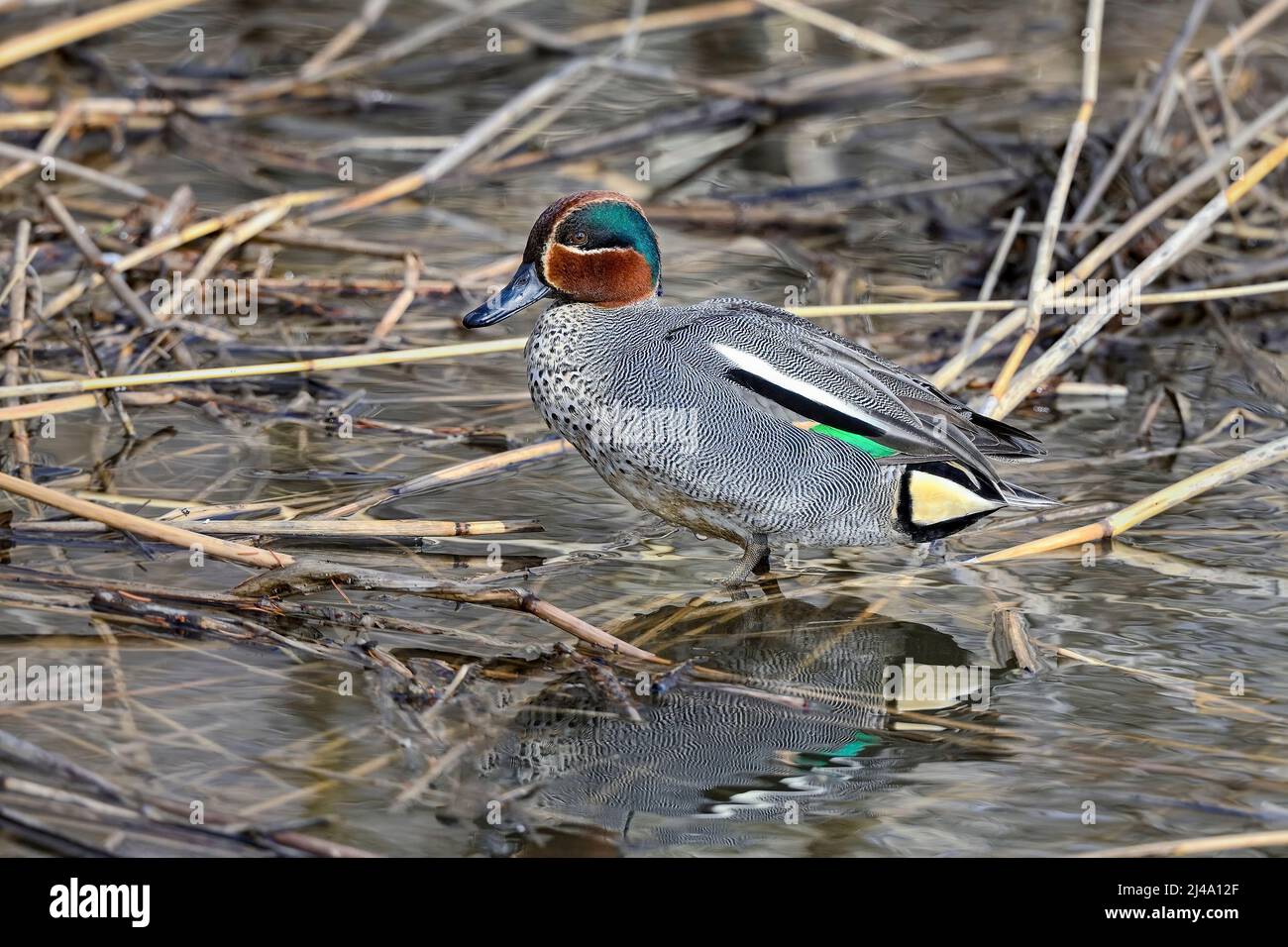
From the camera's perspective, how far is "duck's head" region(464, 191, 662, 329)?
443 centimetres

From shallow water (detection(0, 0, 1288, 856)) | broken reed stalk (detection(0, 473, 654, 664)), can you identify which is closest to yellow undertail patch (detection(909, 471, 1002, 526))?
shallow water (detection(0, 0, 1288, 856))

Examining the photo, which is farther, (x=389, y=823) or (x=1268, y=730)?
(x=1268, y=730)

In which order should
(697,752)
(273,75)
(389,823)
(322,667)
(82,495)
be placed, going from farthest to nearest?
(273,75), (82,495), (322,667), (697,752), (389,823)

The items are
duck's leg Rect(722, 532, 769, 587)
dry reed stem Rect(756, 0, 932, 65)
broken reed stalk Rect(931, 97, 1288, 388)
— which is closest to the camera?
duck's leg Rect(722, 532, 769, 587)

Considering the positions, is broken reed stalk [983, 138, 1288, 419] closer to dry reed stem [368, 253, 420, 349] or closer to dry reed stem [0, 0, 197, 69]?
dry reed stem [368, 253, 420, 349]

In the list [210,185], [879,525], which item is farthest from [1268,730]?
→ [210,185]

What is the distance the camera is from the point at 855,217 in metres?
7.77

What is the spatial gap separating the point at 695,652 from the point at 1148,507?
1445 mm

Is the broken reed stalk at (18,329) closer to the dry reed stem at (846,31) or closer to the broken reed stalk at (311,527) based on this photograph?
the broken reed stalk at (311,527)

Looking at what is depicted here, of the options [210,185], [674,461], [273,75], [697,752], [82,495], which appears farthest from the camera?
[273,75]

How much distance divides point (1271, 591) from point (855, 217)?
3.75 meters

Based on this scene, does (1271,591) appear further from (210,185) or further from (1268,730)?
(210,185)

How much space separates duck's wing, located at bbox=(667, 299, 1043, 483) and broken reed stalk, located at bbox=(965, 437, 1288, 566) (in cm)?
31

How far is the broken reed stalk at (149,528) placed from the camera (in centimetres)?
400
